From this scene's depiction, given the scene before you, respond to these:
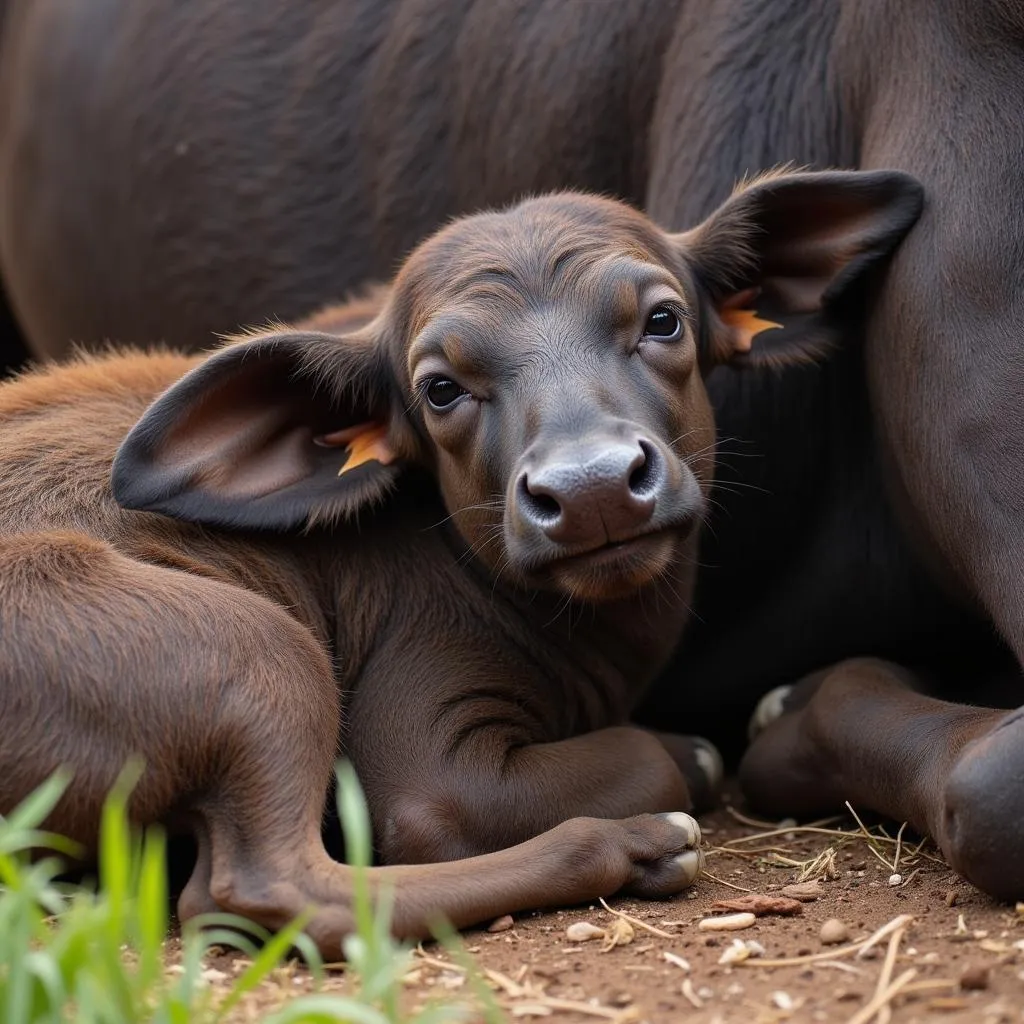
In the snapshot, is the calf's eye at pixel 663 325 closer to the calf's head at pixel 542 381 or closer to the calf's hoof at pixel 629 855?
the calf's head at pixel 542 381

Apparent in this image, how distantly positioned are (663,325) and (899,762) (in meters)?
1.12

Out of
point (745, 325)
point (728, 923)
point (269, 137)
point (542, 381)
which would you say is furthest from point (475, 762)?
point (269, 137)

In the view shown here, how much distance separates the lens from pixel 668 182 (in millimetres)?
4898

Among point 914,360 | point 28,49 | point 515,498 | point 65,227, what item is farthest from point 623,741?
point 28,49

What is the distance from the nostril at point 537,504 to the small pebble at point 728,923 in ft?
2.81

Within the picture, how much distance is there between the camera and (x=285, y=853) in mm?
3619

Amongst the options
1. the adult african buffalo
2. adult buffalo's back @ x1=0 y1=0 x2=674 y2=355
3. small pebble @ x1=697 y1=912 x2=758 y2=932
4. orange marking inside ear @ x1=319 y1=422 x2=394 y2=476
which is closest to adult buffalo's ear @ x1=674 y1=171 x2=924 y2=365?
the adult african buffalo

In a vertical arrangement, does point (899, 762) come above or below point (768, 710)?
above

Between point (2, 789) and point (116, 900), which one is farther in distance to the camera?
point (2, 789)

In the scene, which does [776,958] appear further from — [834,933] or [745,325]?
[745,325]

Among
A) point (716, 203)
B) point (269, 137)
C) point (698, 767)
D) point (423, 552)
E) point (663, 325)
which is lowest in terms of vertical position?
point (698, 767)

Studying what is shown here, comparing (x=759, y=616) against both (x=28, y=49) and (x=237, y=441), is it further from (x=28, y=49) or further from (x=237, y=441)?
(x=28, y=49)

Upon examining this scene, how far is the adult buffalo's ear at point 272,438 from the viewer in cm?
415

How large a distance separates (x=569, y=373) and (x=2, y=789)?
146 cm
